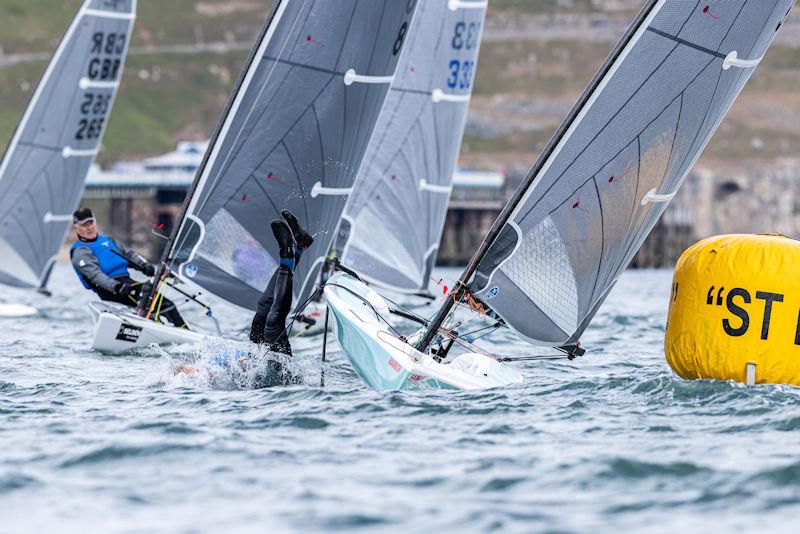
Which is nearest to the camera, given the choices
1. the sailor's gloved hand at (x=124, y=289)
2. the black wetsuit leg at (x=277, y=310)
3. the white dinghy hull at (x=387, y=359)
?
the white dinghy hull at (x=387, y=359)

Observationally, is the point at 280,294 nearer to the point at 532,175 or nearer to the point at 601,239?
the point at 532,175

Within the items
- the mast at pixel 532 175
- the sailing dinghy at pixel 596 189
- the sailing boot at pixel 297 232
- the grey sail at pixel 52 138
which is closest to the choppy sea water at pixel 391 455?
the sailing dinghy at pixel 596 189

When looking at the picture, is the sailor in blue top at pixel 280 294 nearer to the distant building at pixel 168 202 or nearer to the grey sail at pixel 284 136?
the grey sail at pixel 284 136

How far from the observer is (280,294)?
1166cm

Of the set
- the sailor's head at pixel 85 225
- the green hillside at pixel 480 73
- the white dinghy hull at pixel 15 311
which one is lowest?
the white dinghy hull at pixel 15 311

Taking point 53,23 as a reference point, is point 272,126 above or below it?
below

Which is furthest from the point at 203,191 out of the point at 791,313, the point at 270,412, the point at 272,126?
the point at 791,313

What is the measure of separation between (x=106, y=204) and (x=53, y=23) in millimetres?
38609

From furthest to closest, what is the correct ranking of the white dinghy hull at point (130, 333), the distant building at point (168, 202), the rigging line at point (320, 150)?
the distant building at point (168, 202) → the white dinghy hull at point (130, 333) → the rigging line at point (320, 150)

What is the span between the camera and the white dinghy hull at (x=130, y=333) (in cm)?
1416

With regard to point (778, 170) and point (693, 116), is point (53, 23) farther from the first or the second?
point (693, 116)

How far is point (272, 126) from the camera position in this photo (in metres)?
13.7

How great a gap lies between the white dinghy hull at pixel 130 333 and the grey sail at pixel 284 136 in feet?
2.22

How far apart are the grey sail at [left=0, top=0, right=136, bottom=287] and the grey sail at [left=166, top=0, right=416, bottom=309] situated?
7.34m
